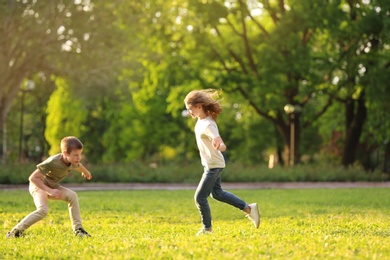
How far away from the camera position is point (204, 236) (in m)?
8.76

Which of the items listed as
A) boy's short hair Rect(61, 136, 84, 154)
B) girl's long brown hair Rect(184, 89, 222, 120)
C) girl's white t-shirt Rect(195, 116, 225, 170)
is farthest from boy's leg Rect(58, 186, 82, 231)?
girl's long brown hair Rect(184, 89, 222, 120)

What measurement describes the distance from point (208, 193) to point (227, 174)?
2259 cm

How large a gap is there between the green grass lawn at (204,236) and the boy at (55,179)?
0.27 metres

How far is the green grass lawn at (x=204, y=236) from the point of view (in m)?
7.29

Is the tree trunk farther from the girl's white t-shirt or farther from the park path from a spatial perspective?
the girl's white t-shirt

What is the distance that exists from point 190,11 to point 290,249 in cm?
3135

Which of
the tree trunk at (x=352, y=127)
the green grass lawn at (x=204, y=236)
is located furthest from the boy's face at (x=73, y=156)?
the tree trunk at (x=352, y=127)

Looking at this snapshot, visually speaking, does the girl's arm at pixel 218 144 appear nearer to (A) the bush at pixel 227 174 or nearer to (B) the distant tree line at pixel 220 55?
(A) the bush at pixel 227 174

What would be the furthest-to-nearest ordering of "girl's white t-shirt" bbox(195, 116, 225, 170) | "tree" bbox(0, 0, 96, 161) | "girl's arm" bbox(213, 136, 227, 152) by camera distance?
"tree" bbox(0, 0, 96, 161)
"girl's white t-shirt" bbox(195, 116, 225, 170)
"girl's arm" bbox(213, 136, 227, 152)

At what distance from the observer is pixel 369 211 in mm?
14820

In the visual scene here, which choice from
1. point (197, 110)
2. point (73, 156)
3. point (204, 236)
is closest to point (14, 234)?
point (73, 156)

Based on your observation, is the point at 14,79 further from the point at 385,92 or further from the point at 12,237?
the point at 12,237

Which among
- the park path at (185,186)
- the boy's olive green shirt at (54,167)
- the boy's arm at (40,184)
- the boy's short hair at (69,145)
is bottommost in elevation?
the park path at (185,186)

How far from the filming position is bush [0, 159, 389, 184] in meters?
31.8
